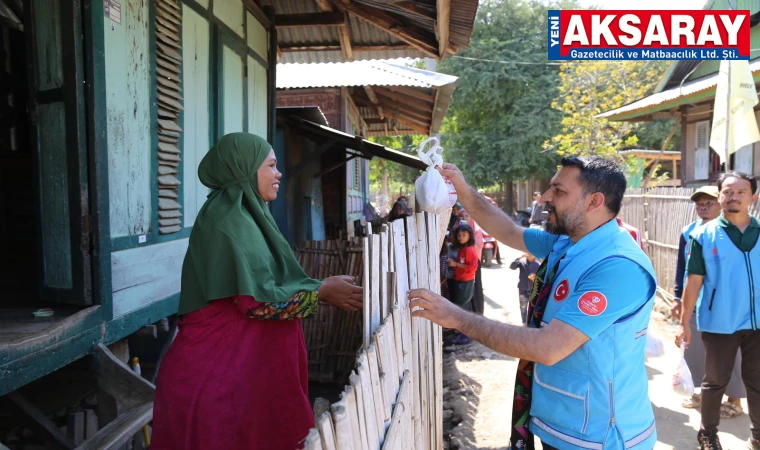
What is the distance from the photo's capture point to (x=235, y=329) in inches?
80.7

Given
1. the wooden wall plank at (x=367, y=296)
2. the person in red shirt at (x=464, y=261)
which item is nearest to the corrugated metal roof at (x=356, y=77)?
the person in red shirt at (x=464, y=261)

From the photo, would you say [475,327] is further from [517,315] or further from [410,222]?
[517,315]

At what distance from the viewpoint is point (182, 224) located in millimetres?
3836

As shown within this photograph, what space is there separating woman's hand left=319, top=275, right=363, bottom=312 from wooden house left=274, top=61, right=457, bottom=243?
194 inches

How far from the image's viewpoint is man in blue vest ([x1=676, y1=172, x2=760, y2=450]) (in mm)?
3725

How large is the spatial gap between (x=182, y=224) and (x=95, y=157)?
4.15ft

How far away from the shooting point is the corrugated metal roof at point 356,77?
801 cm

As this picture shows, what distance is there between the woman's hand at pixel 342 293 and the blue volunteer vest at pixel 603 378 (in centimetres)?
78

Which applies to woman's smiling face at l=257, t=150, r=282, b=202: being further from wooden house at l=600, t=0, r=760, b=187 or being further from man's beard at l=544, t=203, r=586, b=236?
wooden house at l=600, t=0, r=760, b=187

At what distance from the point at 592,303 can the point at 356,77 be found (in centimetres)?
738

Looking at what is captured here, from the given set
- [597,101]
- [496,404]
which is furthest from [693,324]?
[597,101]

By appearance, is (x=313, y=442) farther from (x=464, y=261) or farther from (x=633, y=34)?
(x=633, y=34)

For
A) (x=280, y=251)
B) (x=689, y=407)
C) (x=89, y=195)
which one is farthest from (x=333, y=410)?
(x=689, y=407)

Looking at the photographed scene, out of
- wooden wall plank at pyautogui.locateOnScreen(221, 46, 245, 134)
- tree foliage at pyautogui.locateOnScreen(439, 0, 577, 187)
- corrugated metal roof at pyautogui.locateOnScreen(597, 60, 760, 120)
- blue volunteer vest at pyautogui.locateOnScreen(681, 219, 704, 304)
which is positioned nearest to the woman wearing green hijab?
wooden wall plank at pyautogui.locateOnScreen(221, 46, 245, 134)
